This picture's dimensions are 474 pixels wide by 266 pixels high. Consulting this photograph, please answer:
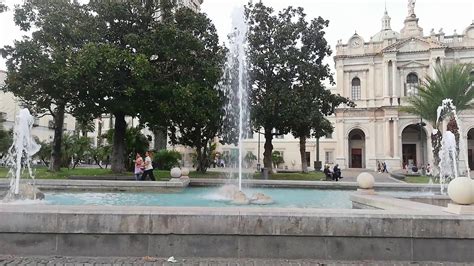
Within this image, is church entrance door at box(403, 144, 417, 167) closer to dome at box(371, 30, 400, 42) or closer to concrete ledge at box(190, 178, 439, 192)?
dome at box(371, 30, 400, 42)

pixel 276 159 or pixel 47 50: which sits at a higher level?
pixel 47 50

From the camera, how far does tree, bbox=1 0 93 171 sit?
60.3 ft

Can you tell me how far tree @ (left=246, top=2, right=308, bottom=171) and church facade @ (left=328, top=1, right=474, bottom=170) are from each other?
2711cm

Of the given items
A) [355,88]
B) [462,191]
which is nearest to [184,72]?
[462,191]

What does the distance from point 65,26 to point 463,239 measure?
746 inches

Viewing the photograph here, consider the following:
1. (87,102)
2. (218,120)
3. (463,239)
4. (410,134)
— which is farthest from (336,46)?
Answer: (463,239)

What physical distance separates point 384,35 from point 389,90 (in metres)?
10.7

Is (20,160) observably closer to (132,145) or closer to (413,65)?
(132,145)

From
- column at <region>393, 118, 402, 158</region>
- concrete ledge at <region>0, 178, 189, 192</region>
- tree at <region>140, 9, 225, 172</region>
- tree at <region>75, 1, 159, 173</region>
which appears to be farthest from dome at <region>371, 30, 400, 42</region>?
concrete ledge at <region>0, 178, 189, 192</region>

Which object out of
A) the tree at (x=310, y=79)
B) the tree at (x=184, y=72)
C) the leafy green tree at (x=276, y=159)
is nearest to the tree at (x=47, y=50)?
the tree at (x=184, y=72)

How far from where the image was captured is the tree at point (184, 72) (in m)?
19.2

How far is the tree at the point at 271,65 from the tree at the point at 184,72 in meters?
3.07

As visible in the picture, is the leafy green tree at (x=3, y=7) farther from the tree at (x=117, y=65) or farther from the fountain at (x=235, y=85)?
the fountain at (x=235, y=85)

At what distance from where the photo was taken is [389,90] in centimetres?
5062
